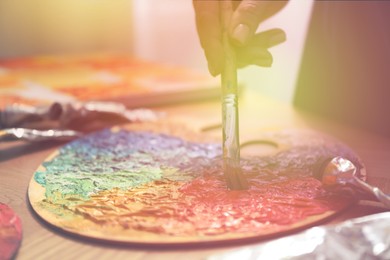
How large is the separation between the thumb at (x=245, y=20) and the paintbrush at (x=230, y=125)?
0.02m

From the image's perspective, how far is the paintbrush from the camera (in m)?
0.67

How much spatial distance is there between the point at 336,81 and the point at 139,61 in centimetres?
75

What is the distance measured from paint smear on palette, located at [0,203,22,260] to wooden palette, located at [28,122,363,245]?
0.03 meters

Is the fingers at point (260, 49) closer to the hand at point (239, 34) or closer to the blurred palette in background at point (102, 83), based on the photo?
the hand at point (239, 34)

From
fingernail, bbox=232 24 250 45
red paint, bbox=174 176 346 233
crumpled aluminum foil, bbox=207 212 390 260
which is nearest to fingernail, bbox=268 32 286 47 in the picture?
fingernail, bbox=232 24 250 45

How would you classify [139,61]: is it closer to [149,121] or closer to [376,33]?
[149,121]

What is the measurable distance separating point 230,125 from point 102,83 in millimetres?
641

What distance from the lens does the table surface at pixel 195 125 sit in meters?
0.54

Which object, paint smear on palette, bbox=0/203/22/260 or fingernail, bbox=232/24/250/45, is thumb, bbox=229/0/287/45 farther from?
paint smear on palette, bbox=0/203/22/260

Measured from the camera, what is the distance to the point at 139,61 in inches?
62.9

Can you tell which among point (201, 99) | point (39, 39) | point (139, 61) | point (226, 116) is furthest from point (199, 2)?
point (39, 39)

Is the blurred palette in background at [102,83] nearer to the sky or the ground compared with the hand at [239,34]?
nearer to the ground

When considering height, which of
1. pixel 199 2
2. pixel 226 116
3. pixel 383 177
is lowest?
pixel 383 177

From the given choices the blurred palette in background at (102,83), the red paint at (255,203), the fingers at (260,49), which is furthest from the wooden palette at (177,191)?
the blurred palette in background at (102,83)
